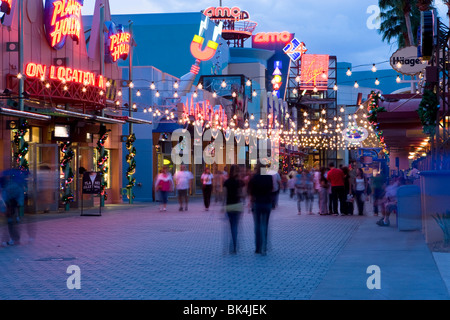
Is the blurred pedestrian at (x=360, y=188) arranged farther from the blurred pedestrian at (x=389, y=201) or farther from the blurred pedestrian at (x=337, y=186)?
the blurred pedestrian at (x=389, y=201)

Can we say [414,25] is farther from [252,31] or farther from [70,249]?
[252,31]

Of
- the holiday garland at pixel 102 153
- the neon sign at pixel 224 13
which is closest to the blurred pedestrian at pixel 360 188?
the holiday garland at pixel 102 153

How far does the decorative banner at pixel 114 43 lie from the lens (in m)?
30.2

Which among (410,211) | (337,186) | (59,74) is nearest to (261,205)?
(410,211)

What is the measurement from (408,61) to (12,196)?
14.1 meters

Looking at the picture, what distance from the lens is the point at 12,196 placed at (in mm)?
14688

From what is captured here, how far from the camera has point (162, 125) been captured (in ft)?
120

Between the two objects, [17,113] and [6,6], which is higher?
[6,6]

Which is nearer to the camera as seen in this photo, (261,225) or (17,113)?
(261,225)

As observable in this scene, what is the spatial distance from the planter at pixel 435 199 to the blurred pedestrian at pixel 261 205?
11.5ft

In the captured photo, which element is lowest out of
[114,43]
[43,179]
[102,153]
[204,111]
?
[43,179]

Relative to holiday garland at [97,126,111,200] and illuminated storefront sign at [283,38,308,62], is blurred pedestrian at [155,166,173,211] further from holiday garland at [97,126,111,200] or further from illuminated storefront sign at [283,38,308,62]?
illuminated storefront sign at [283,38,308,62]

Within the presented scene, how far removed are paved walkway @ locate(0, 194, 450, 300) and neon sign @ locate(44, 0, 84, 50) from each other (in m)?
8.79

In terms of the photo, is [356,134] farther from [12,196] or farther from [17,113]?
[12,196]
